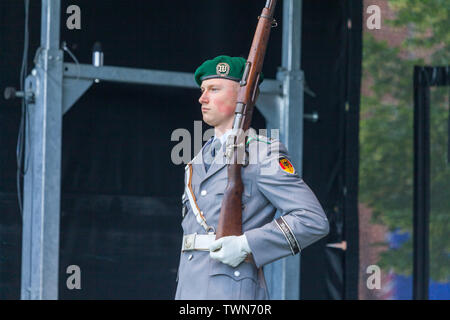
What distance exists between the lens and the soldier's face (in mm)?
3125

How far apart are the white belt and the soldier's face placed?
41 centimetres

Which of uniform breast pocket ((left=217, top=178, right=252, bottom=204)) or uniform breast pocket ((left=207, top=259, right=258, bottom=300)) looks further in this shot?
uniform breast pocket ((left=217, top=178, right=252, bottom=204))

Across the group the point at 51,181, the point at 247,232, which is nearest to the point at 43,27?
the point at 51,181

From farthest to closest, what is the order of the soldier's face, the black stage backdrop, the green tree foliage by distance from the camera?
the green tree foliage → the black stage backdrop → the soldier's face

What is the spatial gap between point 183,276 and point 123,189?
6.71 feet

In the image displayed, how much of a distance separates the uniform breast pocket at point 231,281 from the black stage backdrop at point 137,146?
211cm

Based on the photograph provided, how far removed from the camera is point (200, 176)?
319cm

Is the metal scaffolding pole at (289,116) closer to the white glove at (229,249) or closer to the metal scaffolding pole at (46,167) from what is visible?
the metal scaffolding pole at (46,167)

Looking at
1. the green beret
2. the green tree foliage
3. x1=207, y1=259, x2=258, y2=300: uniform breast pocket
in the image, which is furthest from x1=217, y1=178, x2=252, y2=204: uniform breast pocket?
the green tree foliage

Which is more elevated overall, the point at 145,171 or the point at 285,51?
the point at 285,51

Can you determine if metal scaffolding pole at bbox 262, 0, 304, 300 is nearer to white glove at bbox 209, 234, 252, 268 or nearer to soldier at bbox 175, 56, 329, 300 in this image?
soldier at bbox 175, 56, 329, 300

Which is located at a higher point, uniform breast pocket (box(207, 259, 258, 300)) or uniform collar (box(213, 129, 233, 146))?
Answer: uniform collar (box(213, 129, 233, 146))

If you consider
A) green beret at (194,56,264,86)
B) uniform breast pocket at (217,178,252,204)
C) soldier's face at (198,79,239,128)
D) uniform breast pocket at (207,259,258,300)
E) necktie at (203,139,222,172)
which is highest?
green beret at (194,56,264,86)

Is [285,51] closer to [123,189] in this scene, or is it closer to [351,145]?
[351,145]
